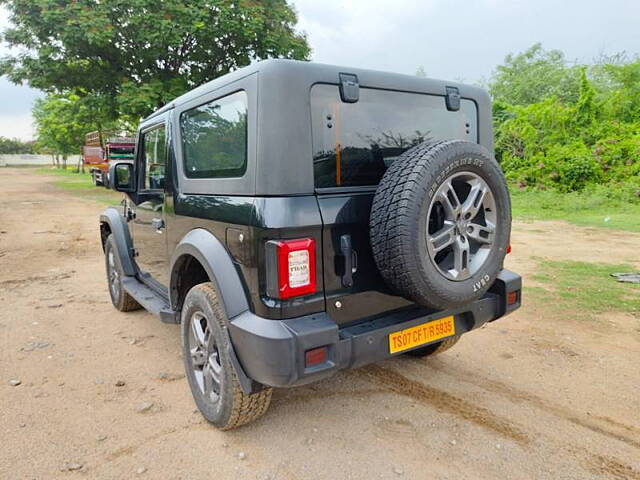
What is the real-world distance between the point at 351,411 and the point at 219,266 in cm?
121

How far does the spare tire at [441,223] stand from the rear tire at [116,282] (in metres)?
3.03

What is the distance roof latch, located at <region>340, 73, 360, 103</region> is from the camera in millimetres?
2225

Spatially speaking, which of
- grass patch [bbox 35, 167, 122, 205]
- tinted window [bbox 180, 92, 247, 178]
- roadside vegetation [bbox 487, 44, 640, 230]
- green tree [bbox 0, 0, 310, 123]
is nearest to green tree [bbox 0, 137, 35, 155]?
grass patch [bbox 35, 167, 122, 205]

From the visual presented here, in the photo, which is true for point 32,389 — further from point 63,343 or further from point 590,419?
point 590,419

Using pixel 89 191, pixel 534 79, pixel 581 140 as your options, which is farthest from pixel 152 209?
pixel 534 79

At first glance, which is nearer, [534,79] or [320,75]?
[320,75]

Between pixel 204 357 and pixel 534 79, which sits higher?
pixel 534 79

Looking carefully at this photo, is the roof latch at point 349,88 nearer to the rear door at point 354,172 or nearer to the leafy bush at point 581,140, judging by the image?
the rear door at point 354,172

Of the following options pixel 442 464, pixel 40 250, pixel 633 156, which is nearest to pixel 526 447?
pixel 442 464

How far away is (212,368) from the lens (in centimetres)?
250

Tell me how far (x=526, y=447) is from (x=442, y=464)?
48cm

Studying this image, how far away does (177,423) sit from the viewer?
8.43ft

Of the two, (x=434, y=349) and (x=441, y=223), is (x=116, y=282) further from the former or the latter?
(x=441, y=223)

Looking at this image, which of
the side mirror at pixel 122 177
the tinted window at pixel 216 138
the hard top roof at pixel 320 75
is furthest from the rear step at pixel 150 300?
the hard top roof at pixel 320 75
